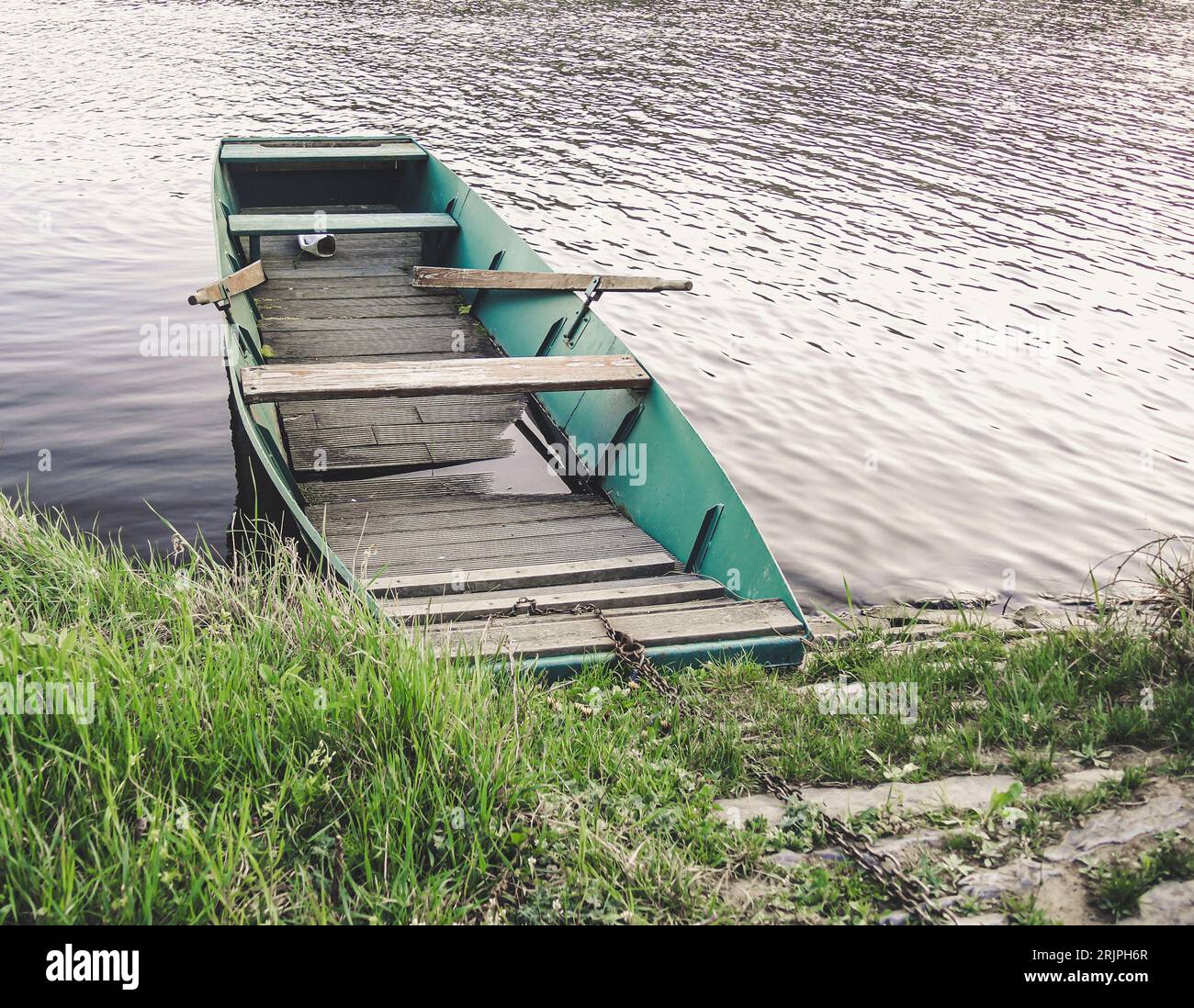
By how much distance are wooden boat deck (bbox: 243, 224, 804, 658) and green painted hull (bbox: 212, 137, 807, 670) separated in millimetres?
108

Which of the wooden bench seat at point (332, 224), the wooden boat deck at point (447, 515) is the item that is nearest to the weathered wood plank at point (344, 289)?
the wooden boat deck at point (447, 515)


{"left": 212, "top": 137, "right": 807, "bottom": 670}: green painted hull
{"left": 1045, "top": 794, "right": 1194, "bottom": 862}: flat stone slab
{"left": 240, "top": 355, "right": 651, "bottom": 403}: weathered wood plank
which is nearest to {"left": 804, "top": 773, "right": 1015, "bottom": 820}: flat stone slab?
{"left": 1045, "top": 794, "right": 1194, "bottom": 862}: flat stone slab

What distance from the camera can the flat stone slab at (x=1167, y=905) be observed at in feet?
9.49

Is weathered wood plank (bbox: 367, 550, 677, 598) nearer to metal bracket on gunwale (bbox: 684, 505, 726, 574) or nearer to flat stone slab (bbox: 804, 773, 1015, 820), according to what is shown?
metal bracket on gunwale (bbox: 684, 505, 726, 574)

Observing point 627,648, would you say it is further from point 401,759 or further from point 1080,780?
point 1080,780

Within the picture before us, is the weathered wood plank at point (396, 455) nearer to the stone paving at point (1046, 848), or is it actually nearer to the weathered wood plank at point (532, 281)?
the weathered wood plank at point (532, 281)

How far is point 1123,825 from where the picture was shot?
3.30 meters

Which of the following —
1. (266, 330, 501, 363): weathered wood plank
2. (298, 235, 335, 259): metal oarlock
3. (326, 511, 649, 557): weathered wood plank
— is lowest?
(326, 511, 649, 557): weathered wood plank

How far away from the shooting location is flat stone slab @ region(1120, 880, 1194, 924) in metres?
2.89

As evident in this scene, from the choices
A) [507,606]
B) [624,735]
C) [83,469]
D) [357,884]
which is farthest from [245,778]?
[83,469]

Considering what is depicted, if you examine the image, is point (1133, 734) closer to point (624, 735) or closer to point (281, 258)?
point (624, 735)

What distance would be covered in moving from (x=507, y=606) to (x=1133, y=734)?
2.72 meters

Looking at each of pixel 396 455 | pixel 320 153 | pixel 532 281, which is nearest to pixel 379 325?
pixel 532 281

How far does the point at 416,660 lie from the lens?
3439 millimetres
